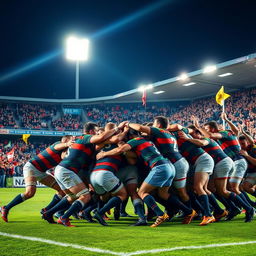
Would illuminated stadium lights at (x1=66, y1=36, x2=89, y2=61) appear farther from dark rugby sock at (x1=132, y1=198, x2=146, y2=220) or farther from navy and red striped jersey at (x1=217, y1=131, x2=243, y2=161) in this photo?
dark rugby sock at (x1=132, y1=198, x2=146, y2=220)

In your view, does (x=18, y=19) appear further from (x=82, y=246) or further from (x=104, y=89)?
(x=82, y=246)

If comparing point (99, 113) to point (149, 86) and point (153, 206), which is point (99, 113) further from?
point (153, 206)

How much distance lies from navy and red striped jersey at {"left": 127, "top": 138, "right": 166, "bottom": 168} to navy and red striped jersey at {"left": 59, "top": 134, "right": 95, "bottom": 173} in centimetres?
78

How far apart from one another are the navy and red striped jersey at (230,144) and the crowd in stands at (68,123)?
3344 centimetres

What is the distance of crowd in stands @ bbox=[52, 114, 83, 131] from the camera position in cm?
4197

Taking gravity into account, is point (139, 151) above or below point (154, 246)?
above

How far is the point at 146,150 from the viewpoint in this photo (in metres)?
7.18

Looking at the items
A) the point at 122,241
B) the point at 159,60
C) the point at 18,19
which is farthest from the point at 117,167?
the point at 18,19

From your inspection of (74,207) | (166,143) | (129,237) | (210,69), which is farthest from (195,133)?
(210,69)

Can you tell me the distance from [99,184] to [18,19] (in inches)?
2057

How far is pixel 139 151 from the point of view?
23.7 ft

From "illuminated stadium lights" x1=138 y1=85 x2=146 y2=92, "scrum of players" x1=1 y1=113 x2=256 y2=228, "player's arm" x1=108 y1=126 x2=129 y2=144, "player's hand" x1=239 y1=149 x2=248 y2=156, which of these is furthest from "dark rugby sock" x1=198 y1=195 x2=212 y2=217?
"illuminated stadium lights" x1=138 y1=85 x2=146 y2=92

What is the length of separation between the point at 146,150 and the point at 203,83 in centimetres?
2697

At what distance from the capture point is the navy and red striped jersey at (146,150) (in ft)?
23.5
